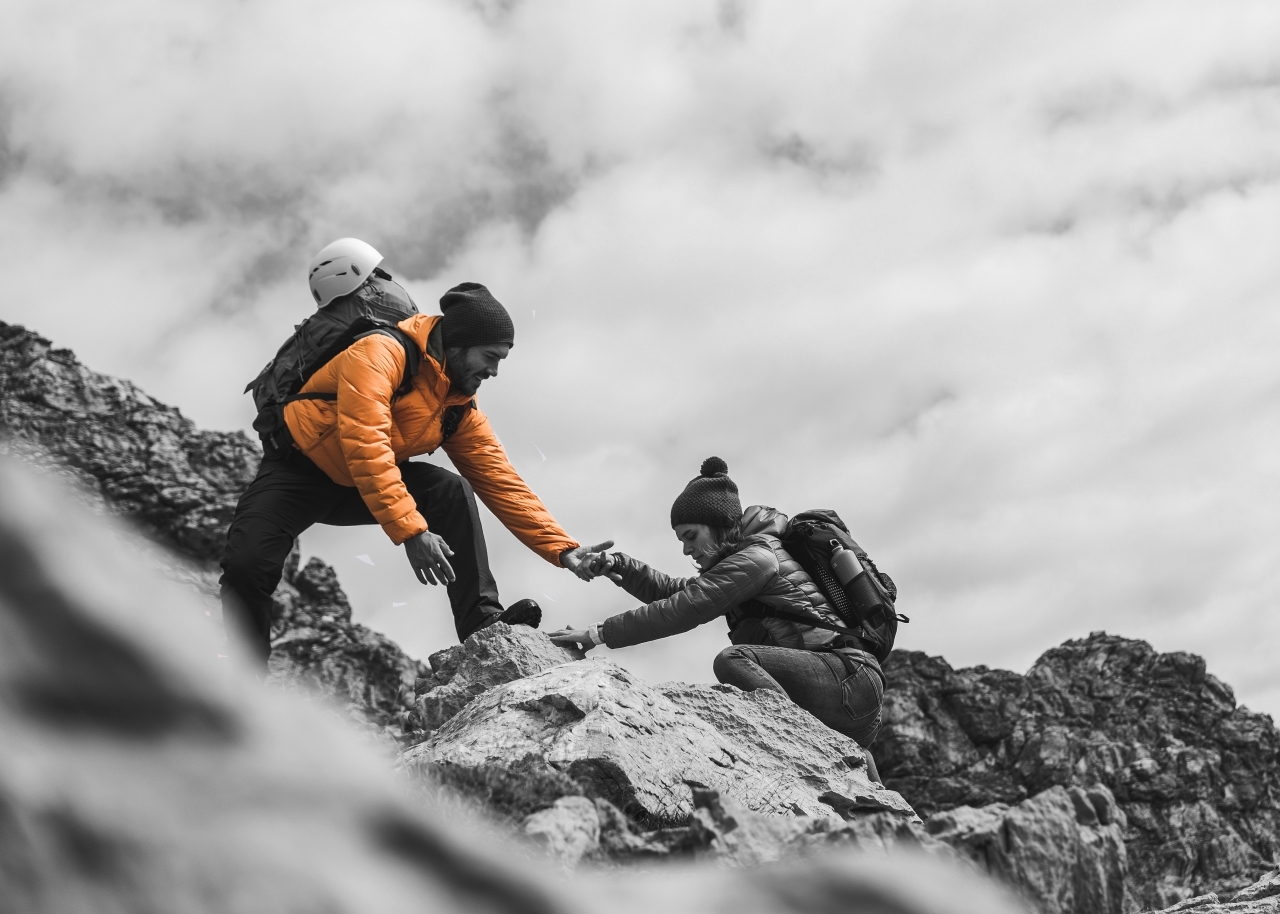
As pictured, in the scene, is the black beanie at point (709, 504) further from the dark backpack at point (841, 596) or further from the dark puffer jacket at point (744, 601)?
the dark backpack at point (841, 596)

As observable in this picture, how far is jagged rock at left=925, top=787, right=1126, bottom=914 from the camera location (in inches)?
139

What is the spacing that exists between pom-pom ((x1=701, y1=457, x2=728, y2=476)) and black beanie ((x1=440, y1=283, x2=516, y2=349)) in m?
2.00

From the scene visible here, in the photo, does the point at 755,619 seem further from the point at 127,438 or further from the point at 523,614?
the point at 127,438

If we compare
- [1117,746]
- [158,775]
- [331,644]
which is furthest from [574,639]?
[331,644]

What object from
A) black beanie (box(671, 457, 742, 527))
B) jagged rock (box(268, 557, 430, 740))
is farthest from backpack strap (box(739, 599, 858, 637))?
jagged rock (box(268, 557, 430, 740))

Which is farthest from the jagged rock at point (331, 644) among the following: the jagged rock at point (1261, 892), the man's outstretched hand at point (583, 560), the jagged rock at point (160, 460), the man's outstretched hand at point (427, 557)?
the jagged rock at point (1261, 892)

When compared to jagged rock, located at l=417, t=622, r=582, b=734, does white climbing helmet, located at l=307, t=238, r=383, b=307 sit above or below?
above

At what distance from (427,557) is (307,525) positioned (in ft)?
4.15

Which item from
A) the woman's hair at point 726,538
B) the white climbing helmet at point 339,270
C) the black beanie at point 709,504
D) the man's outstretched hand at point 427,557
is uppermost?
the white climbing helmet at point 339,270

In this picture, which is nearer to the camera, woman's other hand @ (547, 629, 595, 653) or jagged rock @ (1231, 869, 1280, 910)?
jagged rock @ (1231, 869, 1280, 910)

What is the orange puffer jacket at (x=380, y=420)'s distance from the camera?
7684 mm

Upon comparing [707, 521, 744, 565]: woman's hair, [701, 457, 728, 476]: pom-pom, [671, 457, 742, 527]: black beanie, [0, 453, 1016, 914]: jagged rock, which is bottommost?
[0, 453, 1016, 914]: jagged rock

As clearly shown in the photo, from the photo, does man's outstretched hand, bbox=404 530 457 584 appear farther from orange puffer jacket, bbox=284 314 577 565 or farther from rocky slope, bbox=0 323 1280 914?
rocky slope, bbox=0 323 1280 914

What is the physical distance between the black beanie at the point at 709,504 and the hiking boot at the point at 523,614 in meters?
1.33
